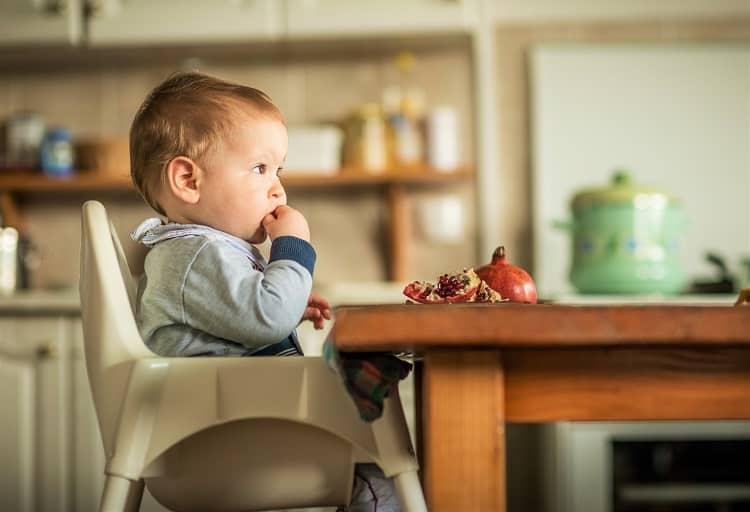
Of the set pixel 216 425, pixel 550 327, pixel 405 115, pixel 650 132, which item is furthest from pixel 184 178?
pixel 650 132

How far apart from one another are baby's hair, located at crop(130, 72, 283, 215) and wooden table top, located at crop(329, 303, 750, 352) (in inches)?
21.0

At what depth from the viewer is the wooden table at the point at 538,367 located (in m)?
0.59

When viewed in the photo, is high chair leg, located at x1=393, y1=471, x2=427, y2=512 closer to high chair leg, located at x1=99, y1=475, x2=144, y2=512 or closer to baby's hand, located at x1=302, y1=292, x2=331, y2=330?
high chair leg, located at x1=99, y1=475, x2=144, y2=512

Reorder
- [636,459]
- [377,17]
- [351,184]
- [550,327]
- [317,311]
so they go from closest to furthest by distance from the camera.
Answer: [550,327], [317,311], [636,459], [377,17], [351,184]

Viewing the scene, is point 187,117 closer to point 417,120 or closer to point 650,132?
point 417,120

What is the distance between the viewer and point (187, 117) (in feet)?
3.54

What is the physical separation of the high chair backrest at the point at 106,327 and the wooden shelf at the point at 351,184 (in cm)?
170

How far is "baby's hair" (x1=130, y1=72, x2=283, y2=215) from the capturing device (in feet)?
3.51

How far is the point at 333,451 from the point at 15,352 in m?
1.67

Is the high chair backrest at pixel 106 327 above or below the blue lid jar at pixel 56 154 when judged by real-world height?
below

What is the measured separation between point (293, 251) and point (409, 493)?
32 cm


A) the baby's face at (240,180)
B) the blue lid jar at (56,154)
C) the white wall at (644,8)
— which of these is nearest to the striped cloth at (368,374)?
the baby's face at (240,180)

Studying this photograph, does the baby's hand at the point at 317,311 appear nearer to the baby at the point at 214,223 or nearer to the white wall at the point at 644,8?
the baby at the point at 214,223

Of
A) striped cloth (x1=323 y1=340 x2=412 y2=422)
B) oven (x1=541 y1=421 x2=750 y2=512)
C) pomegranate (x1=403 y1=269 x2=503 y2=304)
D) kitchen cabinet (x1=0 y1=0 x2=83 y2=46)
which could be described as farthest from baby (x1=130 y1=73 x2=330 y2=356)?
kitchen cabinet (x1=0 y1=0 x2=83 y2=46)
